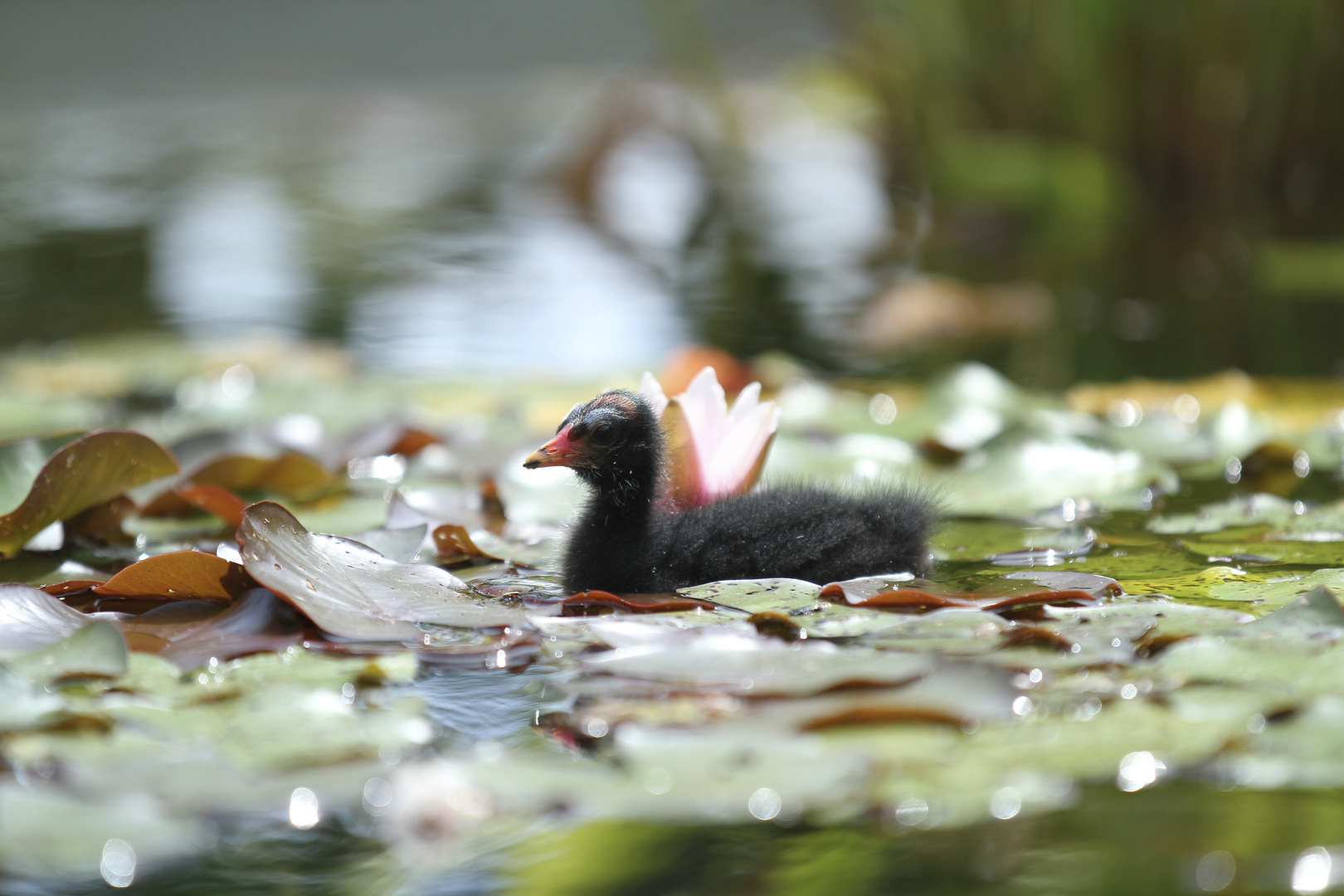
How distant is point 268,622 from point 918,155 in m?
6.28

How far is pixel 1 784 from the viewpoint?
1.19 m

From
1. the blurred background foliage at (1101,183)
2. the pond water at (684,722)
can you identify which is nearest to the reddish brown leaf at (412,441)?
the pond water at (684,722)

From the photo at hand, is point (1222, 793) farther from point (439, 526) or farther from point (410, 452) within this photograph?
point (410, 452)

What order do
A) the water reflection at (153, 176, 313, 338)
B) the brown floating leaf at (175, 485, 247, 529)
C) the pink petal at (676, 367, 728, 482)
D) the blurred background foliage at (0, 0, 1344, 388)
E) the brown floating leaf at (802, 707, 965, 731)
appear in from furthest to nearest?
1. the water reflection at (153, 176, 313, 338)
2. the blurred background foliage at (0, 0, 1344, 388)
3. the brown floating leaf at (175, 485, 247, 529)
4. the pink petal at (676, 367, 728, 482)
5. the brown floating leaf at (802, 707, 965, 731)

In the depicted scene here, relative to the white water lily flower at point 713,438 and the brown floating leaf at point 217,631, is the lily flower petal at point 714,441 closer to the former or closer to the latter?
the white water lily flower at point 713,438

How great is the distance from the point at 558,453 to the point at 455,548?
0.32m

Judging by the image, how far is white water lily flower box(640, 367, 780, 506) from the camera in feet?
6.88

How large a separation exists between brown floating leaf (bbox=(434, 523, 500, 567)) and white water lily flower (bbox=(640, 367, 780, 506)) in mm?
326

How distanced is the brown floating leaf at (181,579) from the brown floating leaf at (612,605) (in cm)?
43

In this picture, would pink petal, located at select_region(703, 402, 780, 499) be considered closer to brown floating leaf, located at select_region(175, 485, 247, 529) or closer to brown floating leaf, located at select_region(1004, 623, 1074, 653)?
brown floating leaf, located at select_region(1004, 623, 1074, 653)

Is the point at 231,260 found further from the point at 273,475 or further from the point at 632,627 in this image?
the point at 632,627

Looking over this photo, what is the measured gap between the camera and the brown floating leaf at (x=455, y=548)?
2.10 meters

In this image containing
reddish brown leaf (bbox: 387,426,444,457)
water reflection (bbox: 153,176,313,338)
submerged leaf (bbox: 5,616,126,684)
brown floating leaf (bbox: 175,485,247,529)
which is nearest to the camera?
submerged leaf (bbox: 5,616,126,684)

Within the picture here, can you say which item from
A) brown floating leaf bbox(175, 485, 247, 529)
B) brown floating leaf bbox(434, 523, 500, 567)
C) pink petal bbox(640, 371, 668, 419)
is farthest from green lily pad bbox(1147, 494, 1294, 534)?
brown floating leaf bbox(175, 485, 247, 529)
